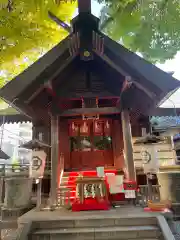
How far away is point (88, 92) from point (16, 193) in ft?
16.9

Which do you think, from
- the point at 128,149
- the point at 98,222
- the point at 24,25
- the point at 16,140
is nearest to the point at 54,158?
the point at 128,149

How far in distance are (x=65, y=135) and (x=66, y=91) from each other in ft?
8.54

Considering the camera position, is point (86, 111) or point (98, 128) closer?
point (86, 111)

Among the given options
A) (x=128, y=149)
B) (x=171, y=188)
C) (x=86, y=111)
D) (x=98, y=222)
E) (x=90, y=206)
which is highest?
(x=86, y=111)

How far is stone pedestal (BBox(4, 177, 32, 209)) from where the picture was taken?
6777mm

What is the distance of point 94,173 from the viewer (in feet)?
30.1

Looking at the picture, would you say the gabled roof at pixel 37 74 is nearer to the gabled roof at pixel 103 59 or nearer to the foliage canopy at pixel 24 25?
the gabled roof at pixel 103 59

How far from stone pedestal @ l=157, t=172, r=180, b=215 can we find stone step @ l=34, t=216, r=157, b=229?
161cm

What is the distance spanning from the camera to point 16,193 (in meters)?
6.82

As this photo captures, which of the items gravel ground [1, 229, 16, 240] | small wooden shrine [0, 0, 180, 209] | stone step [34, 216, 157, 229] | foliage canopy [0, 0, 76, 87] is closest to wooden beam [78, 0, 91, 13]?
small wooden shrine [0, 0, 180, 209]

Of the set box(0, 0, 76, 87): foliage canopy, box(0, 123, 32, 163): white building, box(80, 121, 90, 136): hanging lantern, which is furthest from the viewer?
box(0, 123, 32, 163): white building

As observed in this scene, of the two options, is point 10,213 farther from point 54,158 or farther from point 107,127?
point 107,127

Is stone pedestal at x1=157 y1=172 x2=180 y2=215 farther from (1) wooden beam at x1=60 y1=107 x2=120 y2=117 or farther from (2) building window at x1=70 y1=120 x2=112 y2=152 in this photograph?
(2) building window at x1=70 y1=120 x2=112 y2=152

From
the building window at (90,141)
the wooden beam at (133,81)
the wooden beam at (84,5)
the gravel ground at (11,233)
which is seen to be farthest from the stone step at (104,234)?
the wooden beam at (84,5)
